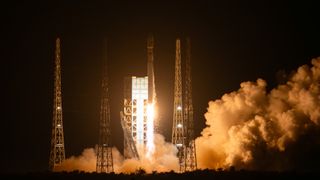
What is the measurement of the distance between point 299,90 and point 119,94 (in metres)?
12.8

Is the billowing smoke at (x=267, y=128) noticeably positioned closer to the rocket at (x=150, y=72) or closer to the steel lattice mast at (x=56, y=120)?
the rocket at (x=150, y=72)

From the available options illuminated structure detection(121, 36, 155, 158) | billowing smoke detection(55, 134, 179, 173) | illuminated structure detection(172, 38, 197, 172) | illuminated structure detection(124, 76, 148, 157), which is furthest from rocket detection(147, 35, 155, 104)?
billowing smoke detection(55, 134, 179, 173)

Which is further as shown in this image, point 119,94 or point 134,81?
point 119,94

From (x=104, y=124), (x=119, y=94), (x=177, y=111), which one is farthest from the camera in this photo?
(x=119, y=94)

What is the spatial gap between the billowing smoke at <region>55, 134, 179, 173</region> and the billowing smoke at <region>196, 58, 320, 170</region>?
1801mm

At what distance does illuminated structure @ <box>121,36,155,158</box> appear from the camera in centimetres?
7350

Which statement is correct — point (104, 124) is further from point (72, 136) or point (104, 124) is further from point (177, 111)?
point (72, 136)

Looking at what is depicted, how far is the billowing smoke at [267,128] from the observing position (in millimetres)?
71812

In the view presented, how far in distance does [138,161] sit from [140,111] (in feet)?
10.7

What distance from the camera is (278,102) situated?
2913 inches

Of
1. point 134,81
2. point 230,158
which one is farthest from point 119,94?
point 230,158

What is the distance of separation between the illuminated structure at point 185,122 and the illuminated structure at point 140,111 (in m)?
1.80

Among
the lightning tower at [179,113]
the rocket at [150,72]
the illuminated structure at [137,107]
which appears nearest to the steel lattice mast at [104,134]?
the illuminated structure at [137,107]

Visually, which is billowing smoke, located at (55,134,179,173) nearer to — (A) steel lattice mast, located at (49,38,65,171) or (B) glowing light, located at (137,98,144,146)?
(A) steel lattice mast, located at (49,38,65,171)
